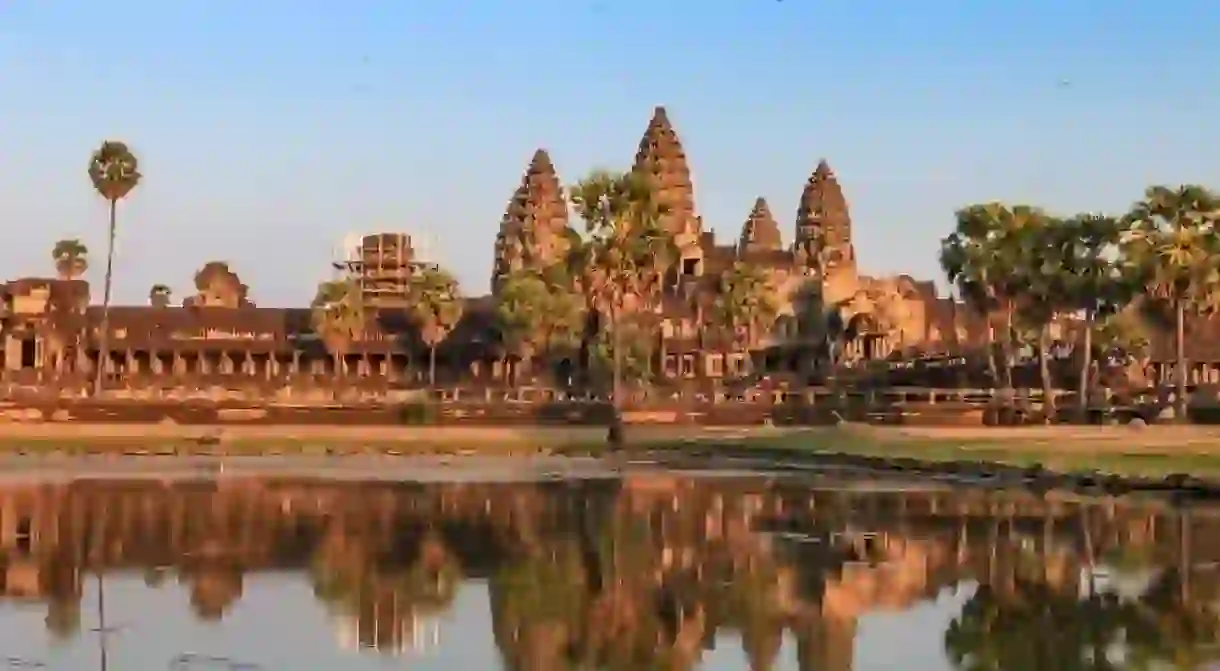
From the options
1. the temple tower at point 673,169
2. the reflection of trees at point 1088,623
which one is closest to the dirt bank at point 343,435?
the reflection of trees at point 1088,623

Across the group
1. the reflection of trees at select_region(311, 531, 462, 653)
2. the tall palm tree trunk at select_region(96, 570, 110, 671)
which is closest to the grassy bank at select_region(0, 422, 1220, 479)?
the reflection of trees at select_region(311, 531, 462, 653)

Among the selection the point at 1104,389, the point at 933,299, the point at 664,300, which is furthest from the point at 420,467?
the point at 933,299

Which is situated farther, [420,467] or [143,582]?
[420,467]

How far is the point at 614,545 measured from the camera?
2934 centimetres

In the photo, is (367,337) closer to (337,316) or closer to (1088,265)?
(337,316)

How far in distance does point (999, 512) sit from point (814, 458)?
19775 millimetres

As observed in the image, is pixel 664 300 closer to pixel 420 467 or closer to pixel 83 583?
pixel 420 467

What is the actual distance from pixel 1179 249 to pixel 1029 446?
74.4ft

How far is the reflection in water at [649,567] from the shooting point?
63.6 ft

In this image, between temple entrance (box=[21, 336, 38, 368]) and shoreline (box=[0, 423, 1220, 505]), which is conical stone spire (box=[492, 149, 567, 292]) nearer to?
temple entrance (box=[21, 336, 38, 368])

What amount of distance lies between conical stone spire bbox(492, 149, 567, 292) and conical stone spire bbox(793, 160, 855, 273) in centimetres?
1961

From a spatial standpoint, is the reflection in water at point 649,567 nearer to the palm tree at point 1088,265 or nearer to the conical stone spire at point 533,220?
the palm tree at point 1088,265

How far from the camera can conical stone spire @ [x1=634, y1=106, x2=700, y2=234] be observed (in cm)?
13875

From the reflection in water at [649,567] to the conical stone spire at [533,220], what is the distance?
9949 centimetres
